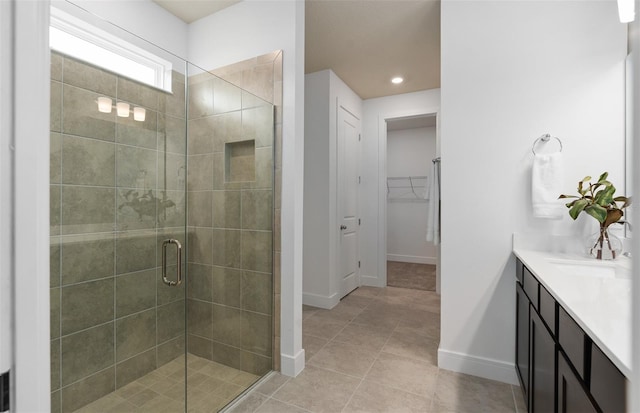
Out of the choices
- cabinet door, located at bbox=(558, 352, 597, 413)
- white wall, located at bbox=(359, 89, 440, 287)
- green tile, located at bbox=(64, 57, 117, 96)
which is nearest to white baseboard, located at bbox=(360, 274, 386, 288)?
white wall, located at bbox=(359, 89, 440, 287)

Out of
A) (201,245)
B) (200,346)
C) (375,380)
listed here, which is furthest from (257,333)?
(375,380)

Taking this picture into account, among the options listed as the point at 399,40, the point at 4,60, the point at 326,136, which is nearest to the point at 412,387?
the point at 4,60

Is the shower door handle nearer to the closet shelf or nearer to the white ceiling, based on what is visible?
the white ceiling

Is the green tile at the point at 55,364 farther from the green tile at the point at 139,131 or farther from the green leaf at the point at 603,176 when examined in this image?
the green leaf at the point at 603,176

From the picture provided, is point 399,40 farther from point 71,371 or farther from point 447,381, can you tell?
point 71,371

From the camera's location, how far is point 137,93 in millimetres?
1829

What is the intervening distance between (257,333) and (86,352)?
96 centimetres

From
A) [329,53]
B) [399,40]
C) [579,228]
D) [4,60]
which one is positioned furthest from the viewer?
[329,53]

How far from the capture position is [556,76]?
6.47ft

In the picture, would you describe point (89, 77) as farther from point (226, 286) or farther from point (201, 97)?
point (226, 286)

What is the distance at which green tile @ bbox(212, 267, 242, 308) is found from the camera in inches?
83.0

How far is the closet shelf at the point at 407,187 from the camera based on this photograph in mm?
6070

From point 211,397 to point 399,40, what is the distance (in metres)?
3.24

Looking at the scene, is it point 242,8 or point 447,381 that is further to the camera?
point 242,8
